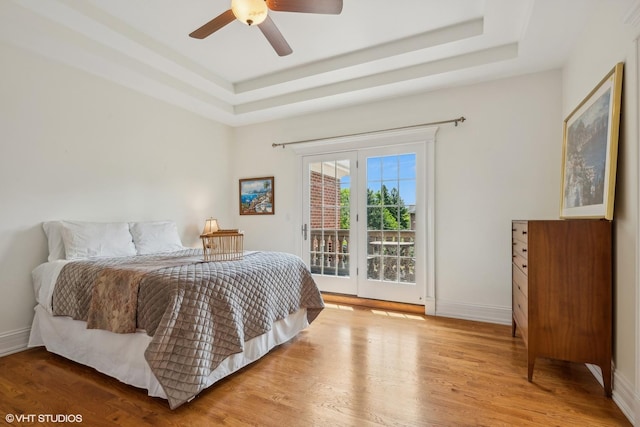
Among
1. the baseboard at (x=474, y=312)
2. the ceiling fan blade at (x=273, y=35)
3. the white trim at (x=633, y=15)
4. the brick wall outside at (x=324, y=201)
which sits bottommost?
the baseboard at (x=474, y=312)

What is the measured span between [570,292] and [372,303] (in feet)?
7.24

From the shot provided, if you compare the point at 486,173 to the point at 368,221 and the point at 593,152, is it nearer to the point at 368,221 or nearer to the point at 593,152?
the point at 593,152

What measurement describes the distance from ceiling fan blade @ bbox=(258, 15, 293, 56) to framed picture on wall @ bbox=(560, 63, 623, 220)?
2.13 metres

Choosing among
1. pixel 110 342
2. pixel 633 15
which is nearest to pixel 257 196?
pixel 110 342

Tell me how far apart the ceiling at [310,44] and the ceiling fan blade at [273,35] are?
1.31 feet

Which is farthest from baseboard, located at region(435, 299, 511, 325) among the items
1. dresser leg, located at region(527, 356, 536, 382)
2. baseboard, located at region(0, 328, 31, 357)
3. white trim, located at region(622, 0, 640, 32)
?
baseboard, located at region(0, 328, 31, 357)

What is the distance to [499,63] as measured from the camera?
2.90 metres

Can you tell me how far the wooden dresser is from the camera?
189cm

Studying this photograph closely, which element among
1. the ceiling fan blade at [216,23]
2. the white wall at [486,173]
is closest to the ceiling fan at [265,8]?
the ceiling fan blade at [216,23]

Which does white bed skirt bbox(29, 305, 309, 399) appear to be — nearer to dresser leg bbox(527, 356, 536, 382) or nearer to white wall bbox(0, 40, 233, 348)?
white wall bbox(0, 40, 233, 348)

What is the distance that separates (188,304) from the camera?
1833 mm

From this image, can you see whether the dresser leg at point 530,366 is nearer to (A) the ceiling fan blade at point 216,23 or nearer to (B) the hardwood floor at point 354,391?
(B) the hardwood floor at point 354,391

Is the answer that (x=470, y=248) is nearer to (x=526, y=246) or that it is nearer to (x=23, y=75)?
(x=526, y=246)

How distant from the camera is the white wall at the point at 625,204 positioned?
1676 mm
